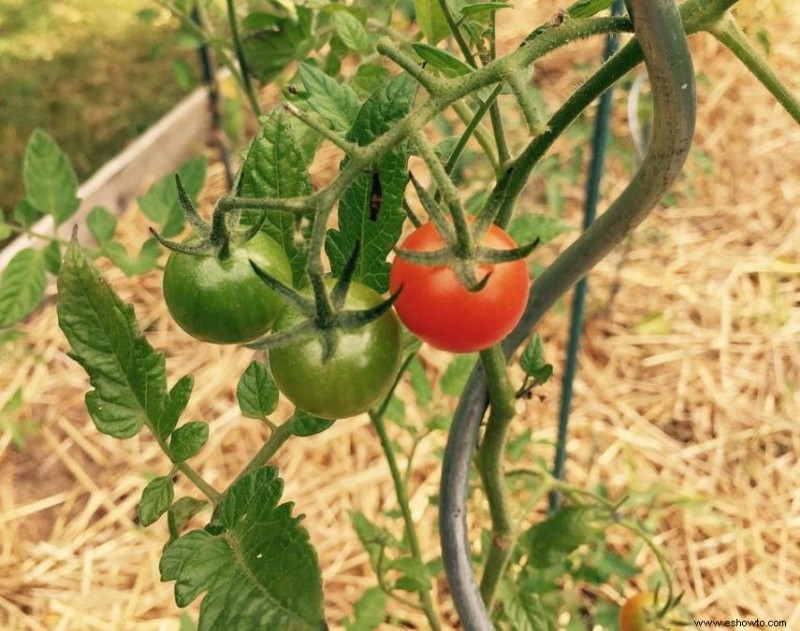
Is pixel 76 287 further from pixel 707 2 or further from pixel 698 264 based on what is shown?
pixel 698 264

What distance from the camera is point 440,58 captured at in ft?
1.65

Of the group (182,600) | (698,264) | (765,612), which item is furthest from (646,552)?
(182,600)

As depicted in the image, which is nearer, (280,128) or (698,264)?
(280,128)

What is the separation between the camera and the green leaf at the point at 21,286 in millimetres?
1054

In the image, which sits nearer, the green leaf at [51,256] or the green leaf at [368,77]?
the green leaf at [368,77]

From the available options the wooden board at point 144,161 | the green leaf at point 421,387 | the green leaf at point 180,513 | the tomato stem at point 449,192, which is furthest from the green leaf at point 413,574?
the wooden board at point 144,161

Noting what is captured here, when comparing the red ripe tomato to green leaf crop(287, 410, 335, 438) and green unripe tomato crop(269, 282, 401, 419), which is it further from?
green leaf crop(287, 410, 335, 438)

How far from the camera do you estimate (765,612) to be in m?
1.56

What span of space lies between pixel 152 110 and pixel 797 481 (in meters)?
2.21

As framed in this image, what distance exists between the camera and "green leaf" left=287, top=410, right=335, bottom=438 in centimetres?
60

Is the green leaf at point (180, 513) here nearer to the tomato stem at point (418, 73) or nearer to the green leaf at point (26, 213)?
the tomato stem at point (418, 73)

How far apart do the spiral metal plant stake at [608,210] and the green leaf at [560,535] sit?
0.94ft

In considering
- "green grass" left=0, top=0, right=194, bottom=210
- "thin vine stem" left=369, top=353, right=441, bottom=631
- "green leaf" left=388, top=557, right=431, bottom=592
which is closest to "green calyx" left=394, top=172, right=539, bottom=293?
"thin vine stem" left=369, top=353, right=441, bottom=631

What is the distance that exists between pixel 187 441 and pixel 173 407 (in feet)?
0.09
